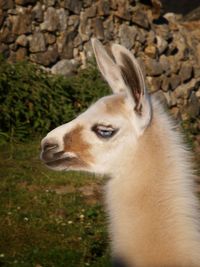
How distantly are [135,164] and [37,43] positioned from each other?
7293mm

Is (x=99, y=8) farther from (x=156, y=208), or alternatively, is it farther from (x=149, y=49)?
(x=156, y=208)

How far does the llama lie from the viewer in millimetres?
4561

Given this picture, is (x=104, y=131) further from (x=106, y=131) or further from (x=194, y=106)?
(x=194, y=106)

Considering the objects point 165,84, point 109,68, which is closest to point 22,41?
point 165,84

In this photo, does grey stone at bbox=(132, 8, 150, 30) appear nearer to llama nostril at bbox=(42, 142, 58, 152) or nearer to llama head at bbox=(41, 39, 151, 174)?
llama head at bbox=(41, 39, 151, 174)

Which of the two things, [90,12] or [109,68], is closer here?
[109,68]

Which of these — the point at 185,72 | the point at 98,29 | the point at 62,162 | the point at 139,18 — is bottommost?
the point at 185,72

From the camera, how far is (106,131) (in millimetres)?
5031

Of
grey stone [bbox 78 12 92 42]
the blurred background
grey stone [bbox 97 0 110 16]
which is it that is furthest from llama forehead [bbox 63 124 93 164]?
grey stone [bbox 97 0 110 16]

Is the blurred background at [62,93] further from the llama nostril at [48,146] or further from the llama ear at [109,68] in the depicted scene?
the llama nostril at [48,146]

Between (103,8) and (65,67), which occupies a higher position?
(103,8)

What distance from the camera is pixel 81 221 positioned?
780 centimetres

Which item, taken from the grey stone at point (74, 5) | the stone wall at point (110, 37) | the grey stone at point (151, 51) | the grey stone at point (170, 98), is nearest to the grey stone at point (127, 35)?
the stone wall at point (110, 37)

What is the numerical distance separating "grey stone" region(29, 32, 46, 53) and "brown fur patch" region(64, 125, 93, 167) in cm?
696
